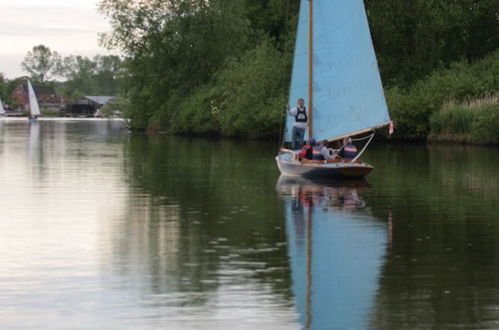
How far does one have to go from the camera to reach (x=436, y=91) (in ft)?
202

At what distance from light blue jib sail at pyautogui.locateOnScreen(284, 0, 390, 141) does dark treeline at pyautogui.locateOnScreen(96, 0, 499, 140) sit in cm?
2319

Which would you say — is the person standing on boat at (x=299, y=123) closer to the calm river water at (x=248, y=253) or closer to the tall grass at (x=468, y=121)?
the calm river water at (x=248, y=253)

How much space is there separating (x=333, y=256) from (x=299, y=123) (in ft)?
62.5

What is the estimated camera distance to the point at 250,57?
76.4 metres

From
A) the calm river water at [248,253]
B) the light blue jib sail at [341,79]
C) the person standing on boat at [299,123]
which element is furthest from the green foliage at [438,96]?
the calm river water at [248,253]

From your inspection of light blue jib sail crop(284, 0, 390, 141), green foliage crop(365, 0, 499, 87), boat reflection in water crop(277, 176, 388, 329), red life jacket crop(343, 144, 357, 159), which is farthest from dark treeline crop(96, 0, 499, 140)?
boat reflection in water crop(277, 176, 388, 329)

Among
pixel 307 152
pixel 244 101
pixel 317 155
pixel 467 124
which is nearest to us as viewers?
pixel 317 155

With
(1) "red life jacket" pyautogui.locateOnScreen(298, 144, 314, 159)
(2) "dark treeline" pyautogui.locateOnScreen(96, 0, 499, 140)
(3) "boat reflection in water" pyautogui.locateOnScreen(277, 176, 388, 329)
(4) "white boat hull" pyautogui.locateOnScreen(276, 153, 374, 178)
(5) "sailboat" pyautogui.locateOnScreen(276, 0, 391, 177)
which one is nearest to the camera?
(3) "boat reflection in water" pyautogui.locateOnScreen(277, 176, 388, 329)

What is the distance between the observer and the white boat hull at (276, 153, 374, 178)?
31609 mm

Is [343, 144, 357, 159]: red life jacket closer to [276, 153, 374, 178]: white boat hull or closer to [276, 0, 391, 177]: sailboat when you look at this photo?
[276, 153, 374, 178]: white boat hull

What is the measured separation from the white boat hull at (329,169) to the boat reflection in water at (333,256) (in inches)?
163

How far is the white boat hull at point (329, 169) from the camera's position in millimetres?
31609

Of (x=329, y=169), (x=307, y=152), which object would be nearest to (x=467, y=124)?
(x=307, y=152)

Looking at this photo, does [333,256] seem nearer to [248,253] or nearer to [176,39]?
[248,253]
